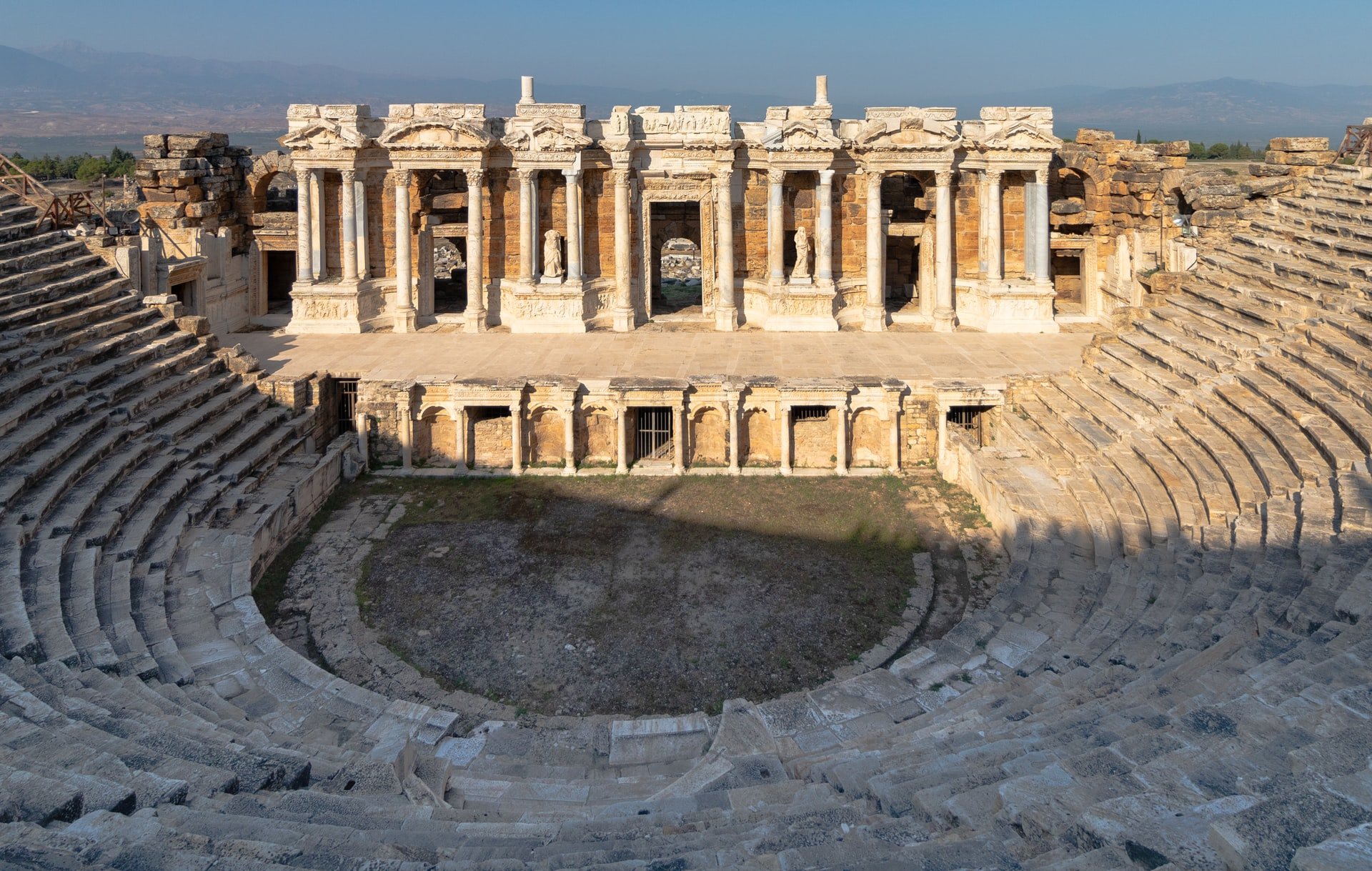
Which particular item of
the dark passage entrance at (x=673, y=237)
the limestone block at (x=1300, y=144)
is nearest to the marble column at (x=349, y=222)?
the dark passage entrance at (x=673, y=237)

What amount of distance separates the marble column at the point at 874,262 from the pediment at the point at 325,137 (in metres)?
12.3

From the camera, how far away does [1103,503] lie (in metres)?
16.0

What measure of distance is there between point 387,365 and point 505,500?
4930 millimetres

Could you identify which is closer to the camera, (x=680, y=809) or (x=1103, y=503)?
(x=680, y=809)

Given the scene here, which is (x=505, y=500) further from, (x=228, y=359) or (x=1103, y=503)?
(x=1103, y=503)

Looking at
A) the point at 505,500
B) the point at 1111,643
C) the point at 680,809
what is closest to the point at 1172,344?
the point at 1111,643

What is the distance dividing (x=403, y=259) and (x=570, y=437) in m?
8.79

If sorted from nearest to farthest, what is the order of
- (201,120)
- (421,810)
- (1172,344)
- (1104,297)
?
(421,810), (1172,344), (1104,297), (201,120)

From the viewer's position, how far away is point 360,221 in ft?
91.0

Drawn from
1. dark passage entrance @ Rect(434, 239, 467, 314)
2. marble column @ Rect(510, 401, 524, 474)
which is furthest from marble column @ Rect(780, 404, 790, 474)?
dark passage entrance @ Rect(434, 239, 467, 314)

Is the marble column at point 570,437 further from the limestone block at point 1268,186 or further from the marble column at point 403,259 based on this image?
the limestone block at point 1268,186

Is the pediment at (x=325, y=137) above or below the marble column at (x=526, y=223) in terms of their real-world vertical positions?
above

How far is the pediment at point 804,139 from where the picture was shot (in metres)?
26.5

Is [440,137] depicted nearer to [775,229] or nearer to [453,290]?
[453,290]
